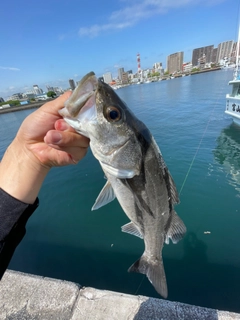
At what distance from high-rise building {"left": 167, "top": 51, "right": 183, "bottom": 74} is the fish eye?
180m

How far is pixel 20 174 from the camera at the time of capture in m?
1.98

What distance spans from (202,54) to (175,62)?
21758 millimetres

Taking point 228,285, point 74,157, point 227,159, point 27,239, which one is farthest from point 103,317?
point 227,159

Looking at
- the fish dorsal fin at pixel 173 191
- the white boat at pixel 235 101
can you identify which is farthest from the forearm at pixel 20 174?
the white boat at pixel 235 101

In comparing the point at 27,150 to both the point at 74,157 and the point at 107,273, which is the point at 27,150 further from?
the point at 107,273

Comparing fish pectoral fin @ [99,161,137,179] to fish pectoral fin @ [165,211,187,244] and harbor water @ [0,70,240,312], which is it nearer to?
fish pectoral fin @ [165,211,187,244]

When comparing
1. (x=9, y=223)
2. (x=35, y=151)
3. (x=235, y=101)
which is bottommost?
(x=235, y=101)

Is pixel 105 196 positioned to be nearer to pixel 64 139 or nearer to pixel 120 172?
pixel 120 172

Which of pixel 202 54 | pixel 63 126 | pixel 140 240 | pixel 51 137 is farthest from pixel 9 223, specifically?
pixel 202 54

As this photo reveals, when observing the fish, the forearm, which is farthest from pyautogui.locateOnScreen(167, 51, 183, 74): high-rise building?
the forearm

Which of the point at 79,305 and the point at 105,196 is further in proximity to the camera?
the point at 79,305

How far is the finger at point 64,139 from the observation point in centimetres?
174

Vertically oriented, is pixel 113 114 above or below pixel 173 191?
above

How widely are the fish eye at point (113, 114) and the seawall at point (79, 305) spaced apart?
3.05 metres
